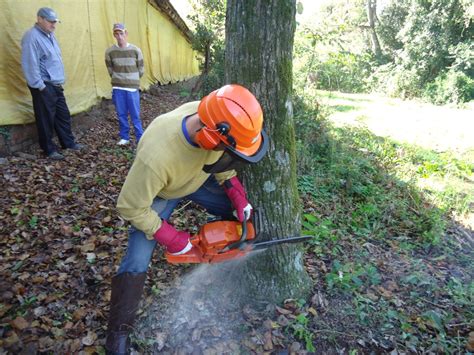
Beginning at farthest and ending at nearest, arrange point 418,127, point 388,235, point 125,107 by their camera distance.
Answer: point 418,127
point 125,107
point 388,235

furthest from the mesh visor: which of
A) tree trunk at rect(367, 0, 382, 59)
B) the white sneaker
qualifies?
tree trunk at rect(367, 0, 382, 59)

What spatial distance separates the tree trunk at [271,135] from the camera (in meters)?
2.07

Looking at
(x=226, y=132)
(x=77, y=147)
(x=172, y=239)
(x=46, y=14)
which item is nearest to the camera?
(x=226, y=132)

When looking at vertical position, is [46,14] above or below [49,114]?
above

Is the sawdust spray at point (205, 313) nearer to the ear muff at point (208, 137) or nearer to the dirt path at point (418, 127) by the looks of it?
the ear muff at point (208, 137)

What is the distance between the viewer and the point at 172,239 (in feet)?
6.73

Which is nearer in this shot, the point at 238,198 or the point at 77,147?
the point at 238,198

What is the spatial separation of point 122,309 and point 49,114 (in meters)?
3.40

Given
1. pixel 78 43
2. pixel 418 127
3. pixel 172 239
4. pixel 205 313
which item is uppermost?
pixel 78 43

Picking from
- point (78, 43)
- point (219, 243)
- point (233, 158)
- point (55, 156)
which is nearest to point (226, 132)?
point (233, 158)

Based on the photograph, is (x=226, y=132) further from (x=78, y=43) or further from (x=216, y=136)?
(x=78, y=43)

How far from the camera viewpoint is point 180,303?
2.56 meters

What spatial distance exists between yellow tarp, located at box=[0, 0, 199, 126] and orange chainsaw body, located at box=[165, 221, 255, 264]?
341cm

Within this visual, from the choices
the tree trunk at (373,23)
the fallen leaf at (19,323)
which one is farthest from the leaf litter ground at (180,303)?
the tree trunk at (373,23)
